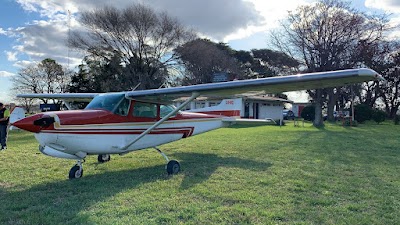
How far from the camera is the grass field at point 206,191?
4.33 m

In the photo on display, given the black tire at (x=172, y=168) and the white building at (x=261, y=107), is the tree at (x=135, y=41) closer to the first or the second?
the white building at (x=261, y=107)

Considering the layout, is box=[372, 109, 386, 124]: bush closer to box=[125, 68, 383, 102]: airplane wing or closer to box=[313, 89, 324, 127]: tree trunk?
box=[313, 89, 324, 127]: tree trunk

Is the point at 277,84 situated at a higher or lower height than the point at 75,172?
higher

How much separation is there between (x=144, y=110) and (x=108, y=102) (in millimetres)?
1001

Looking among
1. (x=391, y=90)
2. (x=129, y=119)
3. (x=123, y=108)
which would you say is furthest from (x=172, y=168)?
(x=391, y=90)

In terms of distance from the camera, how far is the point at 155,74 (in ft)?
124

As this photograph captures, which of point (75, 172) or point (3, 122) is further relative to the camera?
point (3, 122)

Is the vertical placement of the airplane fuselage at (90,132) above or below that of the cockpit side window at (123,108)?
below

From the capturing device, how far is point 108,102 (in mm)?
7168

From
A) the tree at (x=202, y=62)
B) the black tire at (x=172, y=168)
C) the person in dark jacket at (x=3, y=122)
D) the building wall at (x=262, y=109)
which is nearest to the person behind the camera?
the black tire at (x=172, y=168)

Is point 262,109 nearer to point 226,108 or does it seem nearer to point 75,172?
point 226,108

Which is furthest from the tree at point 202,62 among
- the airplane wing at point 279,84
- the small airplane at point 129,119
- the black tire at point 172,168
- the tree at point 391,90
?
the black tire at point 172,168

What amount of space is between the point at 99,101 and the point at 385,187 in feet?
20.3

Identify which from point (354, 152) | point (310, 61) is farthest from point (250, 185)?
point (310, 61)
